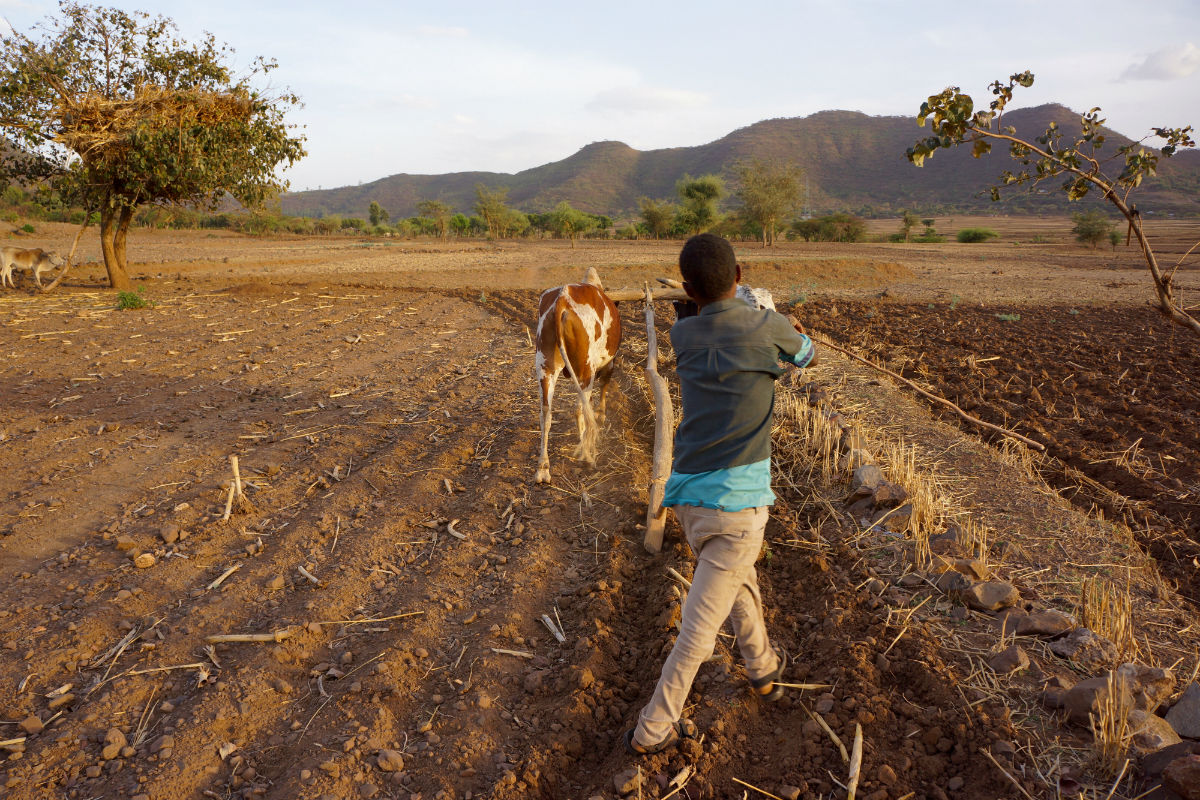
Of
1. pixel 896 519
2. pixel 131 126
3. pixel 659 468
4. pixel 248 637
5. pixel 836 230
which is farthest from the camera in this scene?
pixel 836 230

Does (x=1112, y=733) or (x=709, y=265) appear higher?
(x=709, y=265)

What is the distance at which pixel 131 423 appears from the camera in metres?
7.11

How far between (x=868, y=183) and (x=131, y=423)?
408ft

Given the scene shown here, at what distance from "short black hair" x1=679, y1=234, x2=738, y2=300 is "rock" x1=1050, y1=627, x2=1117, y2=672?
242cm

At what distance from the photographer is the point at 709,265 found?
112 inches

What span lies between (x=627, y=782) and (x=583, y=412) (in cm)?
369

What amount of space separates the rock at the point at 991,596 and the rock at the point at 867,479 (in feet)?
4.23

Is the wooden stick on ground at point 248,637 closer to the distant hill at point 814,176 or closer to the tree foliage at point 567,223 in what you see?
the tree foliage at point 567,223

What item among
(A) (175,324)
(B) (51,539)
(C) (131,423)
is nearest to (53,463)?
(C) (131,423)

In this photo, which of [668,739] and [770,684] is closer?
[668,739]

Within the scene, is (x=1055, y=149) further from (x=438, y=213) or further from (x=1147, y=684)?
(x=438, y=213)

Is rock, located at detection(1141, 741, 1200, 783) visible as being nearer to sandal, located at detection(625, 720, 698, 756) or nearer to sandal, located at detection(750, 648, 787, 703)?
sandal, located at detection(750, 648, 787, 703)

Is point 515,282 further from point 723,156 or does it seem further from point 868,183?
point 723,156

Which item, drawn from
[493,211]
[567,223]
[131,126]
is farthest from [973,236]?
[131,126]
